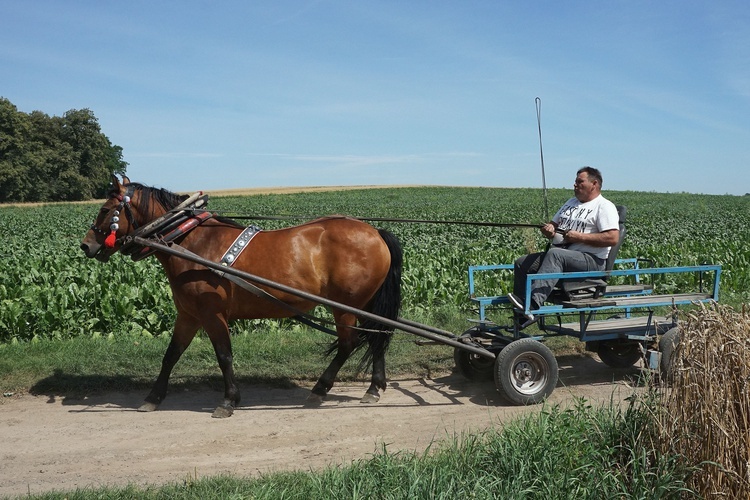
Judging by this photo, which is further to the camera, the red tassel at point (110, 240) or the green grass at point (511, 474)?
the red tassel at point (110, 240)

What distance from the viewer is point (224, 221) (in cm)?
687

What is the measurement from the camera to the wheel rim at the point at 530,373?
6.38 m

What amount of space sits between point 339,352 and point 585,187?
121 inches

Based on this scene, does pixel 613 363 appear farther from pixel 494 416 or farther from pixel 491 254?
pixel 491 254

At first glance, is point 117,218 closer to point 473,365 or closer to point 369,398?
point 369,398

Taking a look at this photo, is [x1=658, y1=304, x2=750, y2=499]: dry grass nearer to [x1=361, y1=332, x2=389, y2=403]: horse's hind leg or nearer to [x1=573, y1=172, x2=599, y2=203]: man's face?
[x1=573, y1=172, x2=599, y2=203]: man's face

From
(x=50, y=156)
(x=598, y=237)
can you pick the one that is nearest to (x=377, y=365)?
(x=598, y=237)

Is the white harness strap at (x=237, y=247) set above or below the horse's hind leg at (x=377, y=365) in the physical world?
above

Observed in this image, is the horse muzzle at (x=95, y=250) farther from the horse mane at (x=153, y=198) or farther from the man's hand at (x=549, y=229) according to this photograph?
the man's hand at (x=549, y=229)

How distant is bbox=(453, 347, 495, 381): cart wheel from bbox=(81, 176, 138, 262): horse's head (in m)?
3.73

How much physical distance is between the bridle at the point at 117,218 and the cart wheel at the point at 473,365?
3717mm

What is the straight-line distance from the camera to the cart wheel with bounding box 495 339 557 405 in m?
6.23

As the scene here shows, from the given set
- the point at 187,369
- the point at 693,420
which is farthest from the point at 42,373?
the point at 693,420

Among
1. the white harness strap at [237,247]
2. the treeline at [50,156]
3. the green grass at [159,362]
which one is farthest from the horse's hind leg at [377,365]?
the treeline at [50,156]
